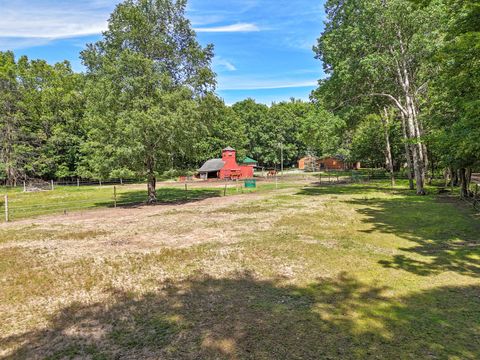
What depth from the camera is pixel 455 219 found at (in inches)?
643

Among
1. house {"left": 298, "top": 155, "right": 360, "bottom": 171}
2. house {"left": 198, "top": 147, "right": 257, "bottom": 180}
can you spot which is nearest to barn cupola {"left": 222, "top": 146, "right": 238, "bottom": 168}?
house {"left": 198, "top": 147, "right": 257, "bottom": 180}

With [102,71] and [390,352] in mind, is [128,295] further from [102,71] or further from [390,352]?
[102,71]

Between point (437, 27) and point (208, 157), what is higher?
point (437, 27)

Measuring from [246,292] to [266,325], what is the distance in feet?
5.97

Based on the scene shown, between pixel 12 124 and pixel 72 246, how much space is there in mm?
57458

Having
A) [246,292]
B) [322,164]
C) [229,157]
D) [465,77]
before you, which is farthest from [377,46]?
[322,164]

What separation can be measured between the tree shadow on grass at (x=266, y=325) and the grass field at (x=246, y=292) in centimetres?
3

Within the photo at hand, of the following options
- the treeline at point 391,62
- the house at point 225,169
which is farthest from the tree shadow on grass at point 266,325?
the house at point 225,169

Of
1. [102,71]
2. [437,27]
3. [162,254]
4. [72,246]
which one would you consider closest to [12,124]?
[102,71]

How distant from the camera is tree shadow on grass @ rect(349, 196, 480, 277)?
32.0ft

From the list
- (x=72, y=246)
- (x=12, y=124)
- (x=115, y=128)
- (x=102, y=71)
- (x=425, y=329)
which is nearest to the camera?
(x=425, y=329)

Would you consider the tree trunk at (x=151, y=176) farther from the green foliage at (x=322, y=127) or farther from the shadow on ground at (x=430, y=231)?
the shadow on ground at (x=430, y=231)

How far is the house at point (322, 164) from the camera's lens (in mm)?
92688

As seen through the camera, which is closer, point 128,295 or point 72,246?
point 128,295
